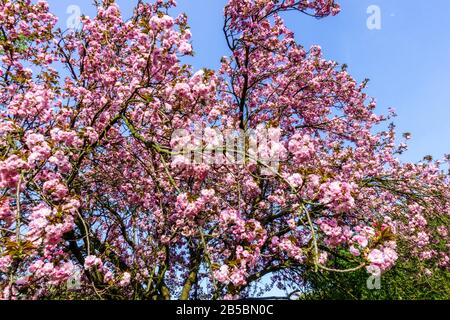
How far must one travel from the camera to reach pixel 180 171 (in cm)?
534

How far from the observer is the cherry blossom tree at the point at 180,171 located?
13.9ft

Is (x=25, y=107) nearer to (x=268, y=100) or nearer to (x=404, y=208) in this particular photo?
(x=268, y=100)

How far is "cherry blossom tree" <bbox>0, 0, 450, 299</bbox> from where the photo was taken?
13.9 ft

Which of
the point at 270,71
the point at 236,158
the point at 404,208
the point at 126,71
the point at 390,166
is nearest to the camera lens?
the point at 236,158

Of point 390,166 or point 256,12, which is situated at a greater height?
point 256,12

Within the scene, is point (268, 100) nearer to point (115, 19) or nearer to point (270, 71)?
point (270, 71)

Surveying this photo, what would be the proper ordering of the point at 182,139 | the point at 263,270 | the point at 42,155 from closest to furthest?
the point at 42,155 → the point at 182,139 → the point at 263,270

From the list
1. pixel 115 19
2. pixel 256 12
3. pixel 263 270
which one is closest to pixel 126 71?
pixel 115 19

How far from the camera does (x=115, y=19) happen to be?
24.2 ft

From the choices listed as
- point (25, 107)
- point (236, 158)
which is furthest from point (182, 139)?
point (25, 107)

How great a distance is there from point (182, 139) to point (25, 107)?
246cm

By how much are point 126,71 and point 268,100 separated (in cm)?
425

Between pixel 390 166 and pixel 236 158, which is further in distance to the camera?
pixel 390 166
